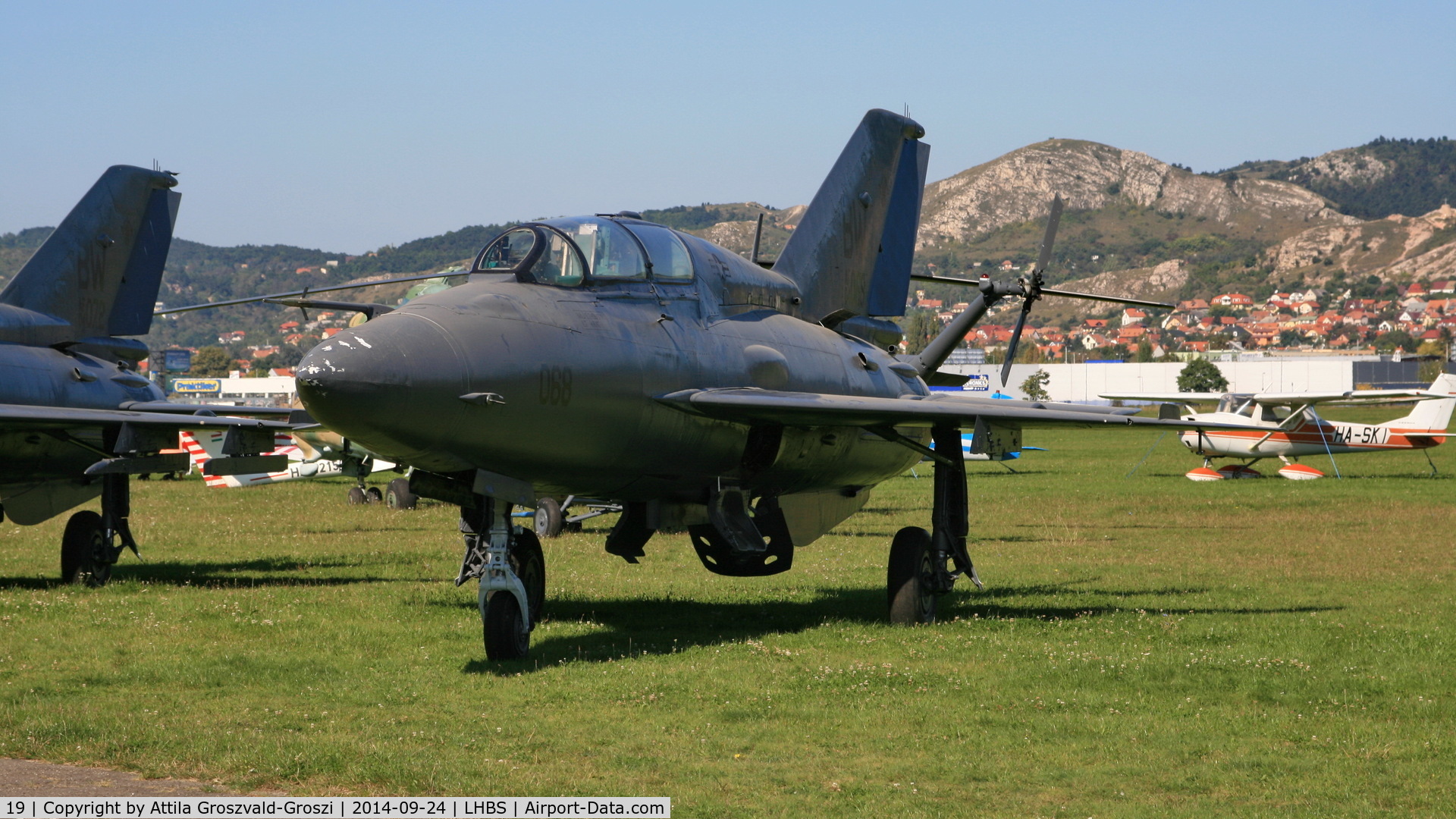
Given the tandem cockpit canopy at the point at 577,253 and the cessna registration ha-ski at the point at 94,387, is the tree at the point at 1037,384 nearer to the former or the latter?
the cessna registration ha-ski at the point at 94,387

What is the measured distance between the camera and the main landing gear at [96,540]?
1675cm

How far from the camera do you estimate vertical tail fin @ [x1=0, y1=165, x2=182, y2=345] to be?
1709cm

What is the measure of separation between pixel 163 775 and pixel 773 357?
23.2 feet

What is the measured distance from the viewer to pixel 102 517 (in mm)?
16812

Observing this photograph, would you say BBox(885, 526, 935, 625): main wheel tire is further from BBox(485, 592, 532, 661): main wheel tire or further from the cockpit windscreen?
BBox(485, 592, 532, 661): main wheel tire

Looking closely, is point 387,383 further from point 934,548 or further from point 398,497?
point 398,497

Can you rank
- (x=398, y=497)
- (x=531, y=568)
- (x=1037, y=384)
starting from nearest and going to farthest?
(x=531, y=568), (x=398, y=497), (x=1037, y=384)

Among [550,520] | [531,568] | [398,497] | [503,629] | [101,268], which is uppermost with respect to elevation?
[101,268]

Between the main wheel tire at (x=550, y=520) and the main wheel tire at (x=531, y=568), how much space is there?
1098 centimetres

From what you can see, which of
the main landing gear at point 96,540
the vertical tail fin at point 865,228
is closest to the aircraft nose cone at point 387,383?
the vertical tail fin at point 865,228

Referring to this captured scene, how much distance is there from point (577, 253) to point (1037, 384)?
475 ft

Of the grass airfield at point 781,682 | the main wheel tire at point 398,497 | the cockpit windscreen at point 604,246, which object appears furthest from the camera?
the main wheel tire at point 398,497

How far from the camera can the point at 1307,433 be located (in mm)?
42031

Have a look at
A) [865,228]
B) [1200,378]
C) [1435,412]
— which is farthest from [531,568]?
[1200,378]
